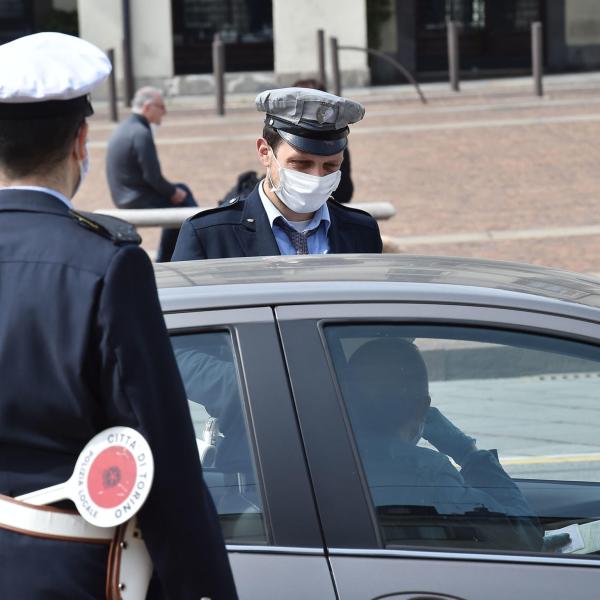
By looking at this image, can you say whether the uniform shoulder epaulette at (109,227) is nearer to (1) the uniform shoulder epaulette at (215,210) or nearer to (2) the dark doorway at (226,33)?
(1) the uniform shoulder epaulette at (215,210)

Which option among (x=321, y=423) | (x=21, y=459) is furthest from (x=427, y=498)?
(x=21, y=459)

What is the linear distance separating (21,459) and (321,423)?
793mm

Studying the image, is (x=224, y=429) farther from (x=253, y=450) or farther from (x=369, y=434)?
(x=369, y=434)

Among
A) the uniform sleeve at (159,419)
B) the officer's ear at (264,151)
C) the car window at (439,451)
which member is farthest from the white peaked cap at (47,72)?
the officer's ear at (264,151)

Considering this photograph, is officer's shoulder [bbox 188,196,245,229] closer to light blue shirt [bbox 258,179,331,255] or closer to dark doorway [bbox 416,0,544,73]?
light blue shirt [bbox 258,179,331,255]

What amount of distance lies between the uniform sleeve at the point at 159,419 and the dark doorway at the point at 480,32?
Answer: 27.3m

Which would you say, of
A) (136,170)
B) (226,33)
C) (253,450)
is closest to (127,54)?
(226,33)

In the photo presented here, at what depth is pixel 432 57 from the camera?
28.8 meters

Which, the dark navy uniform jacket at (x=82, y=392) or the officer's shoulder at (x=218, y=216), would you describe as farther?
the officer's shoulder at (x=218, y=216)

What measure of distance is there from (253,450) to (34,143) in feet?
2.94

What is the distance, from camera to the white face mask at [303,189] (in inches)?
161

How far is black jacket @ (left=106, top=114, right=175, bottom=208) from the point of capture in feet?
33.1

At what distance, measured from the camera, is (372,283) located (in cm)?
283

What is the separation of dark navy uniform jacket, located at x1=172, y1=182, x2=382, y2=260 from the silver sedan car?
1.05m
